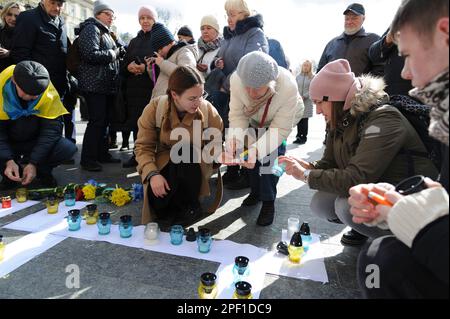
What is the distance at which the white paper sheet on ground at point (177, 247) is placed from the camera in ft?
7.05

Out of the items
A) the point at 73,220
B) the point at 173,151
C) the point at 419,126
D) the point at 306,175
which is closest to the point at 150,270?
the point at 73,220

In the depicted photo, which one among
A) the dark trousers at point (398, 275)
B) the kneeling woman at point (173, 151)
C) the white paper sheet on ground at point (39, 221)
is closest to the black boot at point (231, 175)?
the kneeling woman at point (173, 151)

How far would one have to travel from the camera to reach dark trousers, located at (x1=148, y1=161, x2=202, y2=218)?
101 inches

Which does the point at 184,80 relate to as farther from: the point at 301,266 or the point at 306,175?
the point at 301,266

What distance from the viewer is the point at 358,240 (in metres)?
2.35

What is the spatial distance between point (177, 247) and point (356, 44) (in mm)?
3042

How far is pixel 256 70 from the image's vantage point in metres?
2.37

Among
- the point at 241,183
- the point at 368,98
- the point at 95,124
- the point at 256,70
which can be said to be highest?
the point at 256,70

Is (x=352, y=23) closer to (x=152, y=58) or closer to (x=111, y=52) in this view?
(x=152, y=58)

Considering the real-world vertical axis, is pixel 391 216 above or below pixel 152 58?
below

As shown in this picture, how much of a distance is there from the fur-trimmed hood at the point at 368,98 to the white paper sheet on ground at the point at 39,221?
2229mm

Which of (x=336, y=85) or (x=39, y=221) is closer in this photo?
(x=336, y=85)
